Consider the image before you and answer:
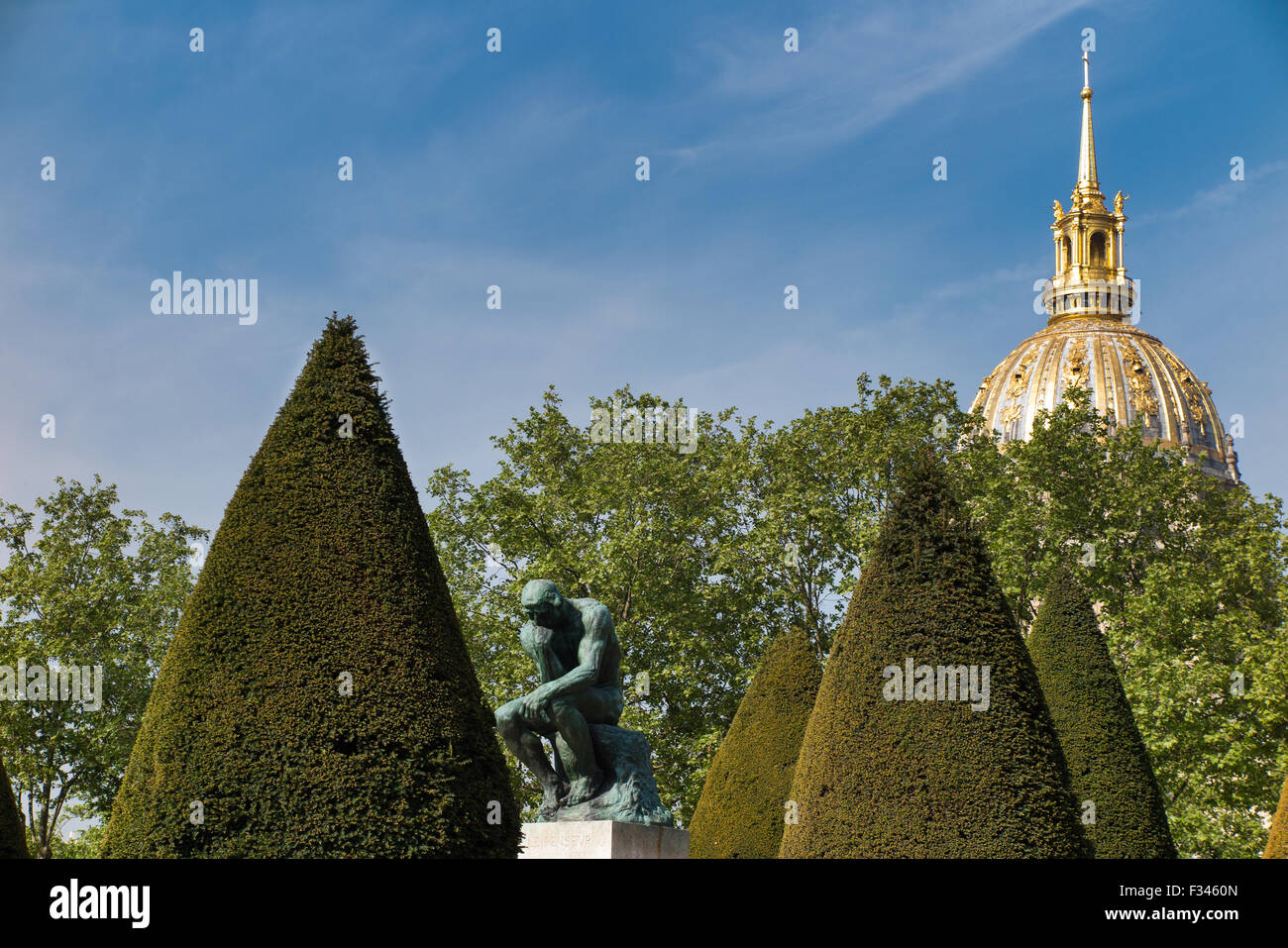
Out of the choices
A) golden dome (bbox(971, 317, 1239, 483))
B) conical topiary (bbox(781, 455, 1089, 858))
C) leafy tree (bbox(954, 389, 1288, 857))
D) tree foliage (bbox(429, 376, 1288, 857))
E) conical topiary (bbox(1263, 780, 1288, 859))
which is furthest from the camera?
golden dome (bbox(971, 317, 1239, 483))

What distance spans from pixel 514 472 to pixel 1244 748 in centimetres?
1966

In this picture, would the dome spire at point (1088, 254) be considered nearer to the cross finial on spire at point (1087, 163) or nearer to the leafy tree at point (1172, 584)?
the cross finial on spire at point (1087, 163)

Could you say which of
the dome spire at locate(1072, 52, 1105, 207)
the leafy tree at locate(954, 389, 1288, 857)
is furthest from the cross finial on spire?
the leafy tree at locate(954, 389, 1288, 857)

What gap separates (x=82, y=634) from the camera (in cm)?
3312

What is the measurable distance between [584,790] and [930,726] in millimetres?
3945

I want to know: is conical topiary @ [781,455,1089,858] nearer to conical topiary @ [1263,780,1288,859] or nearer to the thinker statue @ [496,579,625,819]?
the thinker statue @ [496,579,625,819]

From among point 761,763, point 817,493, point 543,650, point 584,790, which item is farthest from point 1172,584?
point 543,650

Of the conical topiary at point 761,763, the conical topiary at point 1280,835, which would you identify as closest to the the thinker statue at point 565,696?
the conical topiary at point 761,763

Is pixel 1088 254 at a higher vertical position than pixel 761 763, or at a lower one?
higher

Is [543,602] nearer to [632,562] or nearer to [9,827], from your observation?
[9,827]

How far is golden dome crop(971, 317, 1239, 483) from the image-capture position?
10462cm

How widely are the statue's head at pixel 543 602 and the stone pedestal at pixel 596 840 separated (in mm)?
2165

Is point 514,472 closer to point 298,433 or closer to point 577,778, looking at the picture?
point 577,778

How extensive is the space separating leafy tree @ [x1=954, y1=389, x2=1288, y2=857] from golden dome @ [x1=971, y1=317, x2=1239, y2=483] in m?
64.5
